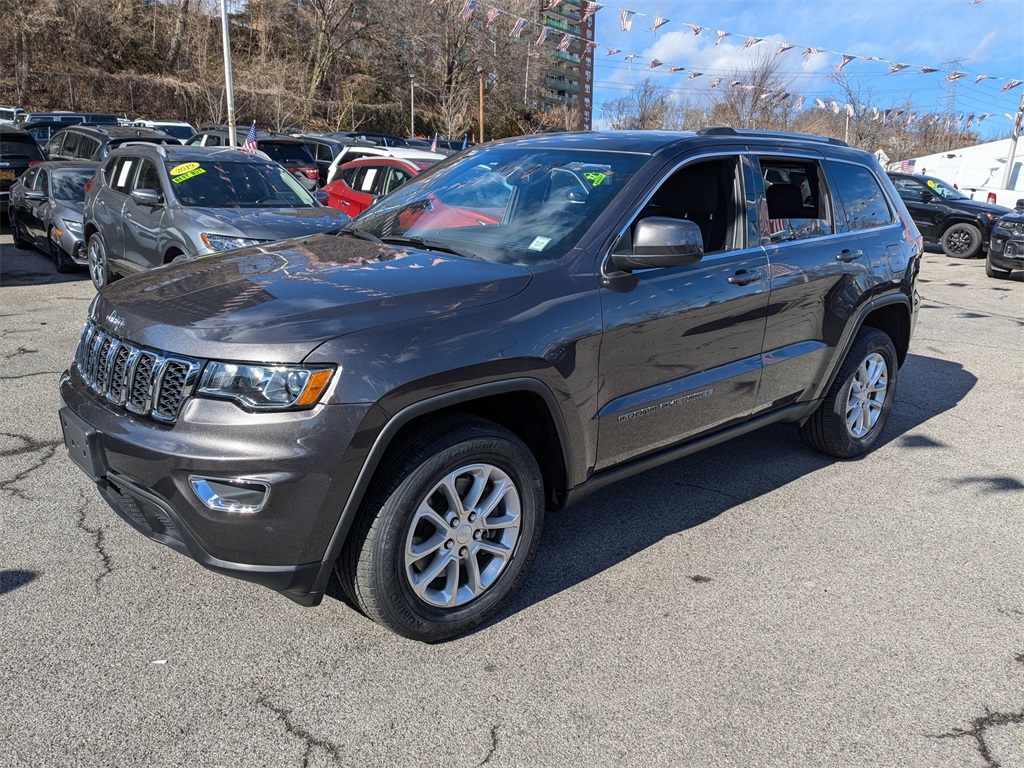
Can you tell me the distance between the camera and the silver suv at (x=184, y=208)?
7609 millimetres

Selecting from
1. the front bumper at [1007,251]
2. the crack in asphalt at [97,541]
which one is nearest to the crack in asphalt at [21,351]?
the crack in asphalt at [97,541]

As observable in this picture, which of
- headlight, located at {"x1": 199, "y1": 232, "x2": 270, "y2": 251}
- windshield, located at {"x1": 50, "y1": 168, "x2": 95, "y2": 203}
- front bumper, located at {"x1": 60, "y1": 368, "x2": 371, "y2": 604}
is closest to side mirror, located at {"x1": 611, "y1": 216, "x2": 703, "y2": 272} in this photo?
front bumper, located at {"x1": 60, "y1": 368, "x2": 371, "y2": 604}

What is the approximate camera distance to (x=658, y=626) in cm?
323

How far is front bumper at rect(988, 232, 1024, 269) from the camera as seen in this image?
1305cm

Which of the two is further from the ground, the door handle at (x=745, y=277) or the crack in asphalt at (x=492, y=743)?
the door handle at (x=745, y=277)

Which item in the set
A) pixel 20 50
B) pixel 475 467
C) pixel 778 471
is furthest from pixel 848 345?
pixel 20 50

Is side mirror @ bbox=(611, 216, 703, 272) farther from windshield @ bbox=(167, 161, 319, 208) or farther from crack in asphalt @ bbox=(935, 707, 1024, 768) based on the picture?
windshield @ bbox=(167, 161, 319, 208)

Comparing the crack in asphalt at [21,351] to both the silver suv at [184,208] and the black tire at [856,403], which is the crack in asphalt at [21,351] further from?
the black tire at [856,403]

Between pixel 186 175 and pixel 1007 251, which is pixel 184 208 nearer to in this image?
pixel 186 175

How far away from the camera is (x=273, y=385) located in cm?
263

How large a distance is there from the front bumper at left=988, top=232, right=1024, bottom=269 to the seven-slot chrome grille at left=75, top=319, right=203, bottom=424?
1380 cm

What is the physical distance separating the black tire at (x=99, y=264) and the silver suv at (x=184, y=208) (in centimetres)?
1

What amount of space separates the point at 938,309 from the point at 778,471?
7138 mm

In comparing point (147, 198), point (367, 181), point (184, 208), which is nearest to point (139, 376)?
point (184, 208)
